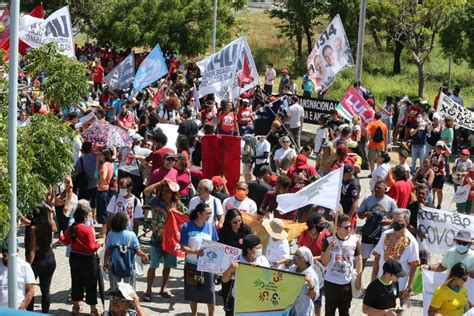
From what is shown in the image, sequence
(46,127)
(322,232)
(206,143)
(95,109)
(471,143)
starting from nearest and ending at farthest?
(46,127) < (322,232) < (206,143) < (95,109) < (471,143)

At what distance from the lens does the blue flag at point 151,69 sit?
22.5 m

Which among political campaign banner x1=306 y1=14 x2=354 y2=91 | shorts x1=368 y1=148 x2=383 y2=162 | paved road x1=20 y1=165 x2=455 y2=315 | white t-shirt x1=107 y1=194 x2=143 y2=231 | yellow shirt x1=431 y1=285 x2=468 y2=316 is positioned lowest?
paved road x1=20 y1=165 x2=455 y2=315

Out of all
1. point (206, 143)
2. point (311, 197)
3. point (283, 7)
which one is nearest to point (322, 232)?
point (311, 197)

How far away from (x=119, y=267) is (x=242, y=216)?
195 cm

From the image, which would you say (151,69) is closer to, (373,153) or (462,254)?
(373,153)

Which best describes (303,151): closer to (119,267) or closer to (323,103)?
(119,267)

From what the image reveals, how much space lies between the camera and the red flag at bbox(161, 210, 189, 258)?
41.8ft

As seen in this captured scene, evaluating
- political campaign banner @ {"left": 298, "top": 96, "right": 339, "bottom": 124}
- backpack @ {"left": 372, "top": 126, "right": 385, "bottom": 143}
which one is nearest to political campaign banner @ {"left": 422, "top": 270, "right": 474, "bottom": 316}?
backpack @ {"left": 372, "top": 126, "right": 385, "bottom": 143}

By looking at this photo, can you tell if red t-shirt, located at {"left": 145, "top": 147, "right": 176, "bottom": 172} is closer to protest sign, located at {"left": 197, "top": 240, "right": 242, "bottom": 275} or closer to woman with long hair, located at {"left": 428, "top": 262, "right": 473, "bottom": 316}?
protest sign, located at {"left": 197, "top": 240, "right": 242, "bottom": 275}

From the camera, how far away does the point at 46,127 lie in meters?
10.8

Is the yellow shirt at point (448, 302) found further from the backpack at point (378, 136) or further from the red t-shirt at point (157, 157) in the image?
the backpack at point (378, 136)

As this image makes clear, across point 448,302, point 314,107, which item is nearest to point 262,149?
point 314,107

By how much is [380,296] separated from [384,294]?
49mm

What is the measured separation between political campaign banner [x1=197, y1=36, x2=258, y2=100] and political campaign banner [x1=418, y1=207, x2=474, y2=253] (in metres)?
8.54
